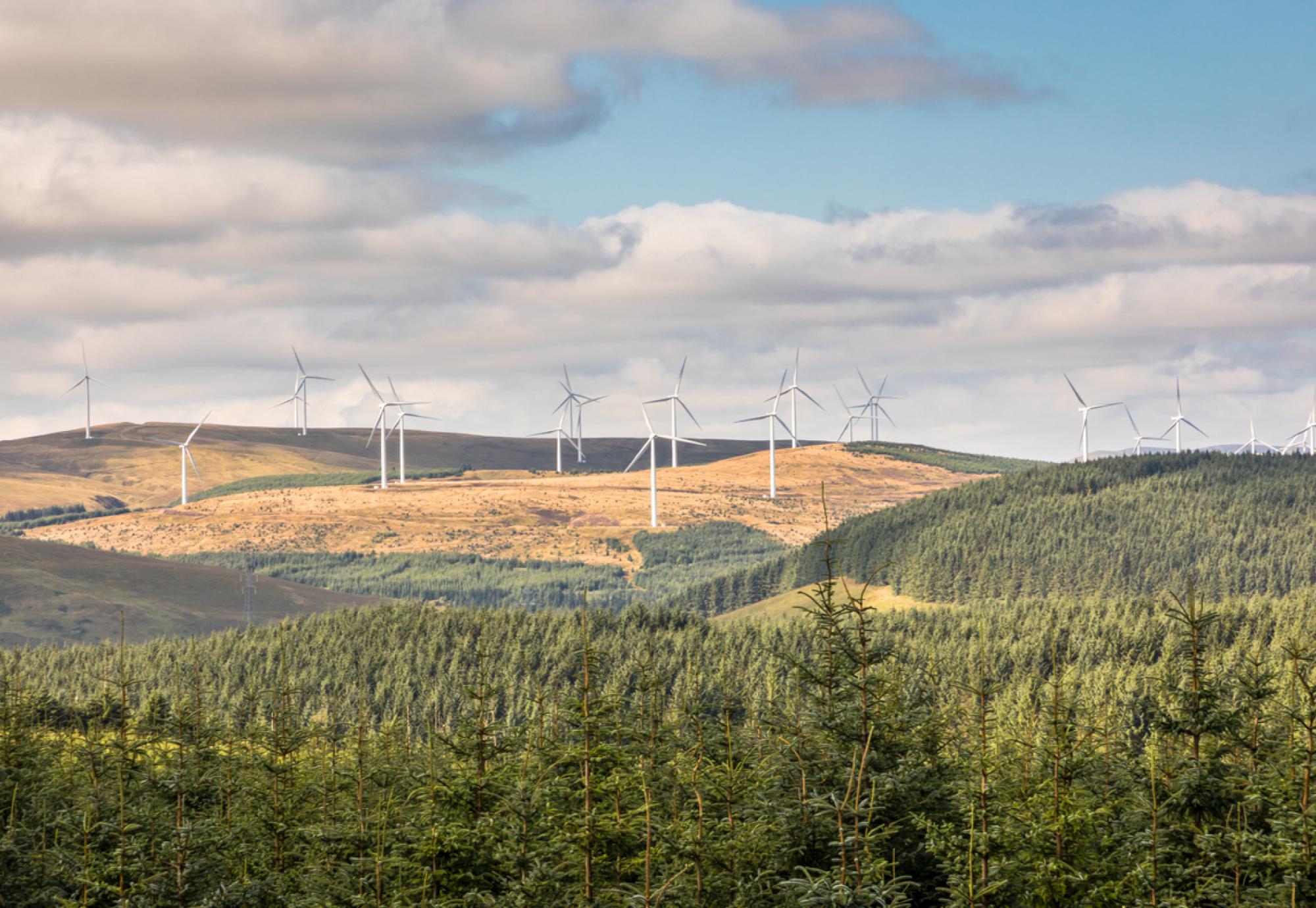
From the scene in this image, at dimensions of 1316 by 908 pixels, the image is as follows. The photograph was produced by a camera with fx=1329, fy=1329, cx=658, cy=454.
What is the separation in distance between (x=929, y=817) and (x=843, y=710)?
11.8 feet

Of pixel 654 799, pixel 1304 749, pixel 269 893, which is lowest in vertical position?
pixel 269 893

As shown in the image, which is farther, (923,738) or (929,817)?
(923,738)

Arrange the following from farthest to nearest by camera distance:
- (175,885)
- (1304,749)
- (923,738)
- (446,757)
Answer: (446,757) < (923,738) < (175,885) < (1304,749)

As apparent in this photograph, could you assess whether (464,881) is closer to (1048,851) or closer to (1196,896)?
(1048,851)

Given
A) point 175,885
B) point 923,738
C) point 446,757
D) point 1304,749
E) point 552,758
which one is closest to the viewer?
point 1304,749

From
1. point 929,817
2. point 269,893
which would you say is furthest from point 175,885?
point 929,817

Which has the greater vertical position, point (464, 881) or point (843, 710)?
point (843, 710)

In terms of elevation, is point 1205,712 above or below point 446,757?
above

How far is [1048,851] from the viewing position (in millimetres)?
30938

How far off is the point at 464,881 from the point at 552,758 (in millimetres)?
5119

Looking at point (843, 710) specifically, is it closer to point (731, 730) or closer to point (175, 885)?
point (731, 730)

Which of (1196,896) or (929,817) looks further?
(929,817)

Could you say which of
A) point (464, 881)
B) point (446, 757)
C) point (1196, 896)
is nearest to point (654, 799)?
point (464, 881)

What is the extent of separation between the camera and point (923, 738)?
35.9m
